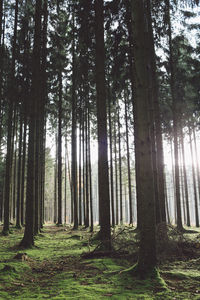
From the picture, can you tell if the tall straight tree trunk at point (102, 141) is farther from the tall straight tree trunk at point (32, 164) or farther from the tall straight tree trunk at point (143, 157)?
the tall straight tree trunk at point (143, 157)

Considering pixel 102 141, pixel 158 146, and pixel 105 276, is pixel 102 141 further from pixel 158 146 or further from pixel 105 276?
pixel 105 276

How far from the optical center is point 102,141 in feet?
27.5

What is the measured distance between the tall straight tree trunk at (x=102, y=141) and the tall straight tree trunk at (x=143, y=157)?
287 centimetres

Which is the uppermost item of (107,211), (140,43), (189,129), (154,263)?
(189,129)

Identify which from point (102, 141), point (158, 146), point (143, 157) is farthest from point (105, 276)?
point (158, 146)

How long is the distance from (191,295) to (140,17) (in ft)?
17.4

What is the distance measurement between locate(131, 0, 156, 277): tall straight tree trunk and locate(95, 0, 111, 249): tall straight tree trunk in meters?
2.87

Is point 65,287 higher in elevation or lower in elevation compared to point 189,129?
lower

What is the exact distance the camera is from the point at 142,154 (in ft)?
15.1

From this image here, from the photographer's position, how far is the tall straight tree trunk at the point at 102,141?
7996mm

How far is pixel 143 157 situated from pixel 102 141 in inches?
153

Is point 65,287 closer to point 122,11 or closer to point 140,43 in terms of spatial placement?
point 140,43

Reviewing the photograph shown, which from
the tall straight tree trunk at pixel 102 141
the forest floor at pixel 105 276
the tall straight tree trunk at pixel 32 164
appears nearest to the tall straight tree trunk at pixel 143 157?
the forest floor at pixel 105 276

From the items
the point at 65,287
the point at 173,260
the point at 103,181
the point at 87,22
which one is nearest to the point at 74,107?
the point at 87,22
